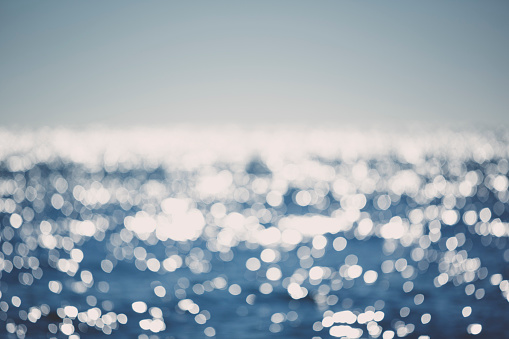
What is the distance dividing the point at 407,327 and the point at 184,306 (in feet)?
32.3

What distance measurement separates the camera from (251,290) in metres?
27.4

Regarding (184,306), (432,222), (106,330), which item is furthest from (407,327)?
(432,222)

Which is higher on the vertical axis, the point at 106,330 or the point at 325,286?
the point at 325,286

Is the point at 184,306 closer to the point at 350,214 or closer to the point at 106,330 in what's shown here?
the point at 106,330

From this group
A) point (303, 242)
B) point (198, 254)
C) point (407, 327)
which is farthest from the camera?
point (303, 242)

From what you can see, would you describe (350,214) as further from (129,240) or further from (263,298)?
(263,298)

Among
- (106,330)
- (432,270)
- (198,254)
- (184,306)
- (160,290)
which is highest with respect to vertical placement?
(198,254)

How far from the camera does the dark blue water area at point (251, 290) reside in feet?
70.2

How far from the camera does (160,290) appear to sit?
2742 cm

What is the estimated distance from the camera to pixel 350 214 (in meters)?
66.6

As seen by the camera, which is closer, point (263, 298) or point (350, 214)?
point (263, 298)

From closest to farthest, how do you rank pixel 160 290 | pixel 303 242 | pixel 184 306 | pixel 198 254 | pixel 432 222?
pixel 184 306, pixel 160 290, pixel 198 254, pixel 303 242, pixel 432 222

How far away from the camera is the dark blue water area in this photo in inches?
842

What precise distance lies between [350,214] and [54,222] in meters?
34.6
